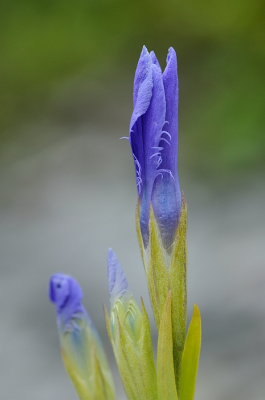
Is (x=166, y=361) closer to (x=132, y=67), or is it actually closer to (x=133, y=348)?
(x=133, y=348)

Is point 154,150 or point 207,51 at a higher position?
point 207,51

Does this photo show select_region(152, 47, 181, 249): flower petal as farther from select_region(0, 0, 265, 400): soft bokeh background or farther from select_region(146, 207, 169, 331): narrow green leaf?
select_region(0, 0, 265, 400): soft bokeh background

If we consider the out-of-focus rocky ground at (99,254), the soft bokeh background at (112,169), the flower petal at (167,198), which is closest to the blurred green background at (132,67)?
the soft bokeh background at (112,169)

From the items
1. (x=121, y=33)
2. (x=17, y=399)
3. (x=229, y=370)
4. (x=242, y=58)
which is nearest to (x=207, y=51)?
(x=242, y=58)

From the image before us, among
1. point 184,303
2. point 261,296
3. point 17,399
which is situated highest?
point 261,296

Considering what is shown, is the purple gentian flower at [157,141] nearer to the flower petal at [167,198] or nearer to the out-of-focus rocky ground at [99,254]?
the flower petal at [167,198]

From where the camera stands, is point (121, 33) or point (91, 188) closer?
point (91, 188)

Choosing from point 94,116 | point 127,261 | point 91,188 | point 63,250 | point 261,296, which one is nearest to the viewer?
point 261,296

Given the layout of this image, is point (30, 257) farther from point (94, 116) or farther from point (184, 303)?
point (184, 303)
